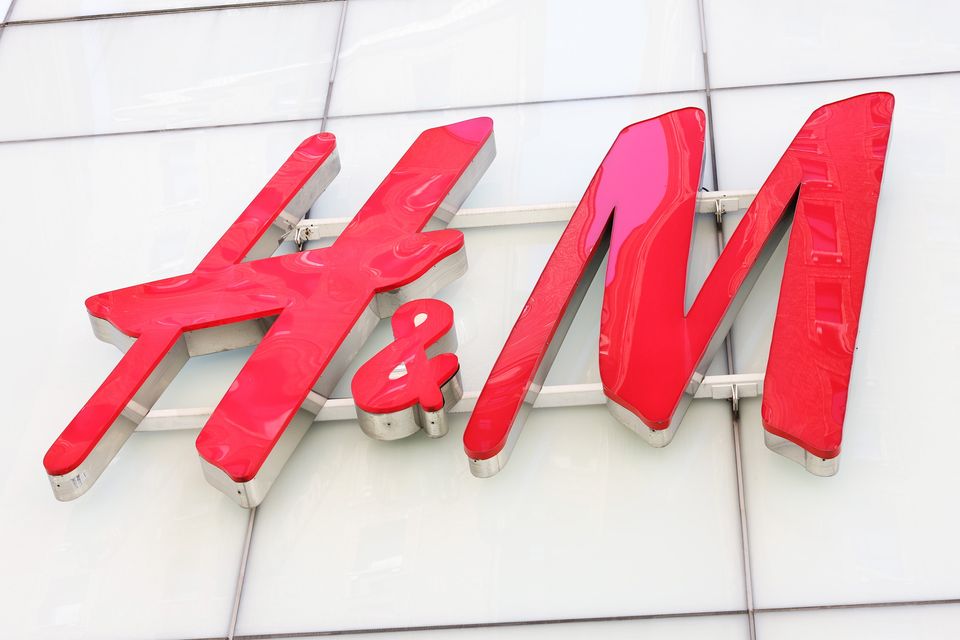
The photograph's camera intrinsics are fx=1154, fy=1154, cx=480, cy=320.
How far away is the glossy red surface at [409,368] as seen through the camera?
2.59 meters

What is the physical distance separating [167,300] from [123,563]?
0.68 meters

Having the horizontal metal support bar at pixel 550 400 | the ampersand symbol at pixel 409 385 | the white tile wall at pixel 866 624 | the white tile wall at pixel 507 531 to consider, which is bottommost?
the white tile wall at pixel 866 624

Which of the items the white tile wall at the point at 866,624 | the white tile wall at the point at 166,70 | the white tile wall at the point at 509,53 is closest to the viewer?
the white tile wall at the point at 866,624

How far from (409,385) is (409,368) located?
0.16 ft

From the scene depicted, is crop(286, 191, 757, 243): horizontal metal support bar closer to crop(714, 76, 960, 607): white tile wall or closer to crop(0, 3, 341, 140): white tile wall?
crop(714, 76, 960, 607): white tile wall

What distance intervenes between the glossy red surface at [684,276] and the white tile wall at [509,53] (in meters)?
0.57

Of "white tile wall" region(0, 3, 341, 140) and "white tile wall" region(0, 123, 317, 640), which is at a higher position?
"white tile wall" region(0, 3, 341, 140)

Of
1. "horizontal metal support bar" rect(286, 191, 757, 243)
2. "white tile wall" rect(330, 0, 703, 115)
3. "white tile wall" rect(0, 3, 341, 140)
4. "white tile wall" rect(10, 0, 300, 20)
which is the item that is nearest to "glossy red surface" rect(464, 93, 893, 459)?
"horizontal metal support bar" rect(286, 191, 757, 243)

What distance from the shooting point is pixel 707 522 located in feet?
8.15

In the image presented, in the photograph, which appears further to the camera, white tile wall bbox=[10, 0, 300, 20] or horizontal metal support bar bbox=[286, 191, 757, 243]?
white tile wall bbox=[10, 0, 300, 20]

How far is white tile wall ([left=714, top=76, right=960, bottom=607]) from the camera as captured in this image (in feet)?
7.76

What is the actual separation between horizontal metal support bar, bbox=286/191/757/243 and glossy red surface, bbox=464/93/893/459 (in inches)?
→ 4.5

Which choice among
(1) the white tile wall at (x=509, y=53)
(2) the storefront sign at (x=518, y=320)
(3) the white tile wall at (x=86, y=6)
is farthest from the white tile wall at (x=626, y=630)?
(3) the white tile wall at (x=86, y=6)

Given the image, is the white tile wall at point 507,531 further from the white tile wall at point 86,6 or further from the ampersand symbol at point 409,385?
the white tile wall at point 86,6
